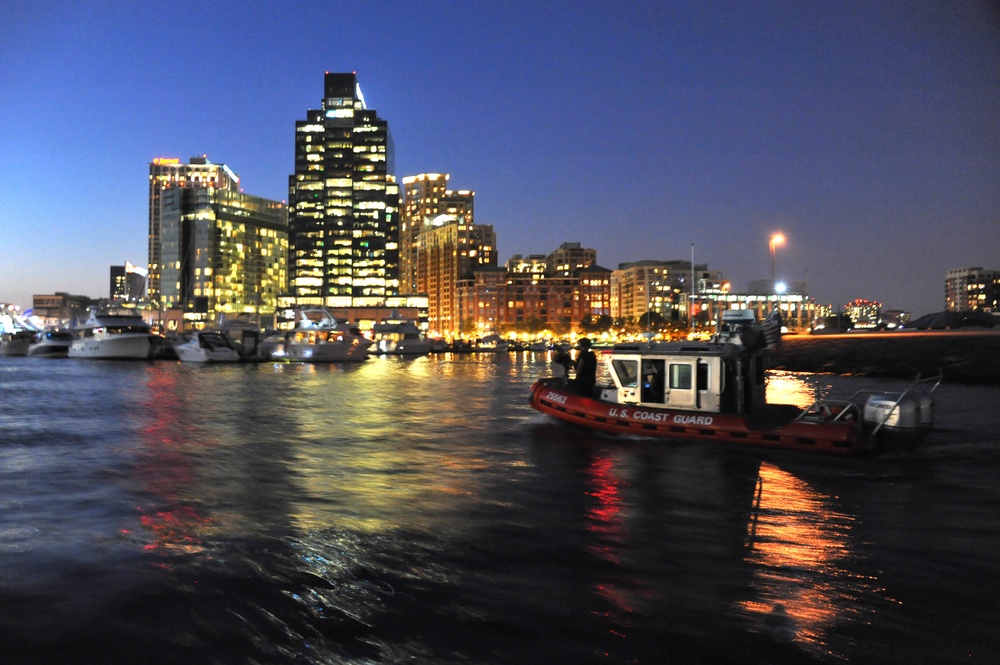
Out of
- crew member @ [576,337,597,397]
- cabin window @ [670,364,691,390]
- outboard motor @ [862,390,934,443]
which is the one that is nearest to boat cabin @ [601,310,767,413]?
cabin window @ [670,364,691,390]

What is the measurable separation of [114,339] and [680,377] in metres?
76.5

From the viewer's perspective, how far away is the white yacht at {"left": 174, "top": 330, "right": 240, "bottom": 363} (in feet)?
238

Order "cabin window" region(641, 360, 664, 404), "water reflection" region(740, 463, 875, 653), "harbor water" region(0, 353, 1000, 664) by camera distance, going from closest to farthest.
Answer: "harbor water" region(0, 353, 1000, 664)
"water reflection" region(740, 463, 875, 653)
"cabin window" region(641, 360, 664, 404)

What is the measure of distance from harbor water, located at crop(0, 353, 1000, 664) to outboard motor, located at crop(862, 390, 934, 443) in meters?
0.69

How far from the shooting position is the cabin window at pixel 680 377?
685 inches

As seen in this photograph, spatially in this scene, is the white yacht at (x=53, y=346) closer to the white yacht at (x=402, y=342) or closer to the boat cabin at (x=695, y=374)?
the white yacht at (x=402, y=342)

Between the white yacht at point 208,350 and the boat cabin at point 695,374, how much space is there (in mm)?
63632

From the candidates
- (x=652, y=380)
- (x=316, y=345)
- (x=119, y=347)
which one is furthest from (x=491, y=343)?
(x=652, y=380)

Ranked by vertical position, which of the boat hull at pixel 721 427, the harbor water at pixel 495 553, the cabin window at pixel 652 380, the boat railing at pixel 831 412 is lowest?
the harbor water at pixel 495 553

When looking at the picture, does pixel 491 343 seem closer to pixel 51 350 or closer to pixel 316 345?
pixel 316 345

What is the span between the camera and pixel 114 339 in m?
77.2

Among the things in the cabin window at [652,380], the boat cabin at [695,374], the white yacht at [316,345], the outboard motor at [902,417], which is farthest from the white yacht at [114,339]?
the outboard motor at [902,417]

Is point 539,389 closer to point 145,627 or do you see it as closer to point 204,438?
point 204,438

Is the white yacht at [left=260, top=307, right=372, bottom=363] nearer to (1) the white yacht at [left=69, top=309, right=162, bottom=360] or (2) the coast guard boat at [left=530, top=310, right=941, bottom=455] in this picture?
(1) the white yacht at [left=69, top=309, right=162, bottom=360]
